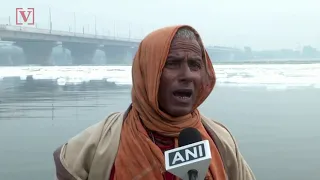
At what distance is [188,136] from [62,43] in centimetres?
7047

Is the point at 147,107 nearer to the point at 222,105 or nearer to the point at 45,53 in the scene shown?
the point at 222,105

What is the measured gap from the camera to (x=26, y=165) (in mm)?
6301

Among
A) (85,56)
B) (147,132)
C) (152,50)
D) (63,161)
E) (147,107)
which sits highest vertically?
(152,50)

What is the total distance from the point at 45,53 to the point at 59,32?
275 inches

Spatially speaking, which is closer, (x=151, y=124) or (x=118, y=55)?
(x=151, y=124)

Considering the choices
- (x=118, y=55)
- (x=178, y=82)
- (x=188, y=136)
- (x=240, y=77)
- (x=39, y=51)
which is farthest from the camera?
(x=118, y=55)

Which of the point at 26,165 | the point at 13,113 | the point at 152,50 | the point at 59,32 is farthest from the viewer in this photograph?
the point at 59,32

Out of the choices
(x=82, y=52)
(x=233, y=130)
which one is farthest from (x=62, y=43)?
(x=233, y=130)

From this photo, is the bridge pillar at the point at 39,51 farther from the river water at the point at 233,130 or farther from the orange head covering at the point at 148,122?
the orange head covering at the point at 148,122

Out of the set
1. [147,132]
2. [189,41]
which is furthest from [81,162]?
[189,41]

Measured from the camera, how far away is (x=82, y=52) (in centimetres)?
7862

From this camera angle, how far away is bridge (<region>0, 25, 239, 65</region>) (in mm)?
55938

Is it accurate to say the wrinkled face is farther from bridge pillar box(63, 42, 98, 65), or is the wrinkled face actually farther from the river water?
bridge pillar box(63, 42, 98, 65)

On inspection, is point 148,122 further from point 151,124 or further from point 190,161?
point 190,161
